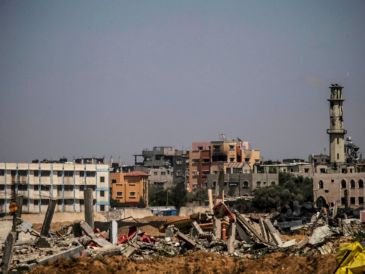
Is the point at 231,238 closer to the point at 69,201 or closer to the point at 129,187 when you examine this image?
the point at 69,201

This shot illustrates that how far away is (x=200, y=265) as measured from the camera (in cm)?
1748

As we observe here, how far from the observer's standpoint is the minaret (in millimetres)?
75375

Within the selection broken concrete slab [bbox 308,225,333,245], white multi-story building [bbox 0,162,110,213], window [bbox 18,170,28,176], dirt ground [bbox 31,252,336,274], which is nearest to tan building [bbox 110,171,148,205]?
white multi-story building [bbox 0,162,110,213]

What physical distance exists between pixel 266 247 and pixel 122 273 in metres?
4.56

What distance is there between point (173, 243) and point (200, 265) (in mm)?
3964

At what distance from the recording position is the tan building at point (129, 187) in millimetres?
85438

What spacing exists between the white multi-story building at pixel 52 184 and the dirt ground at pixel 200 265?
4566cm

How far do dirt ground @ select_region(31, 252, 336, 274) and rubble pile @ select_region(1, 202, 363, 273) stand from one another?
59 cm

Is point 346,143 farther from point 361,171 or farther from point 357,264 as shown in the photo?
point 357,264

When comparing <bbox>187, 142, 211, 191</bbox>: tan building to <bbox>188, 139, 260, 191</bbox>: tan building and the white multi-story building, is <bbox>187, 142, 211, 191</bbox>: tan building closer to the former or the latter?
<bbox>188, 139, 260, 191</bbox>: tan building

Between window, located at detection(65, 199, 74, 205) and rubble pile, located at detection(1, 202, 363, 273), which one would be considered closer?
rubble pile, located at detection(1, 202, 363, 273)

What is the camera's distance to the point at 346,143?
8444 centimetres

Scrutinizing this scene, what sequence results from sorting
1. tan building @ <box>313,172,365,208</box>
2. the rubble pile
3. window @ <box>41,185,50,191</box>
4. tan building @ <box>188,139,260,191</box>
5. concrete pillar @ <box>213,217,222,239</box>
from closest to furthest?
the rubble pile < concrete pillar @ <box>213,217,222,239</box> < window @ <box>41,185,50,191</box> < tan building @ <box>313,172,365,208</box> < tan building @ <box>188,139,260,191</box>

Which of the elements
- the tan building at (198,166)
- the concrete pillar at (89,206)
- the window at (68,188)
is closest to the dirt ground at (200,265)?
the concrete pillar at (89,206)
